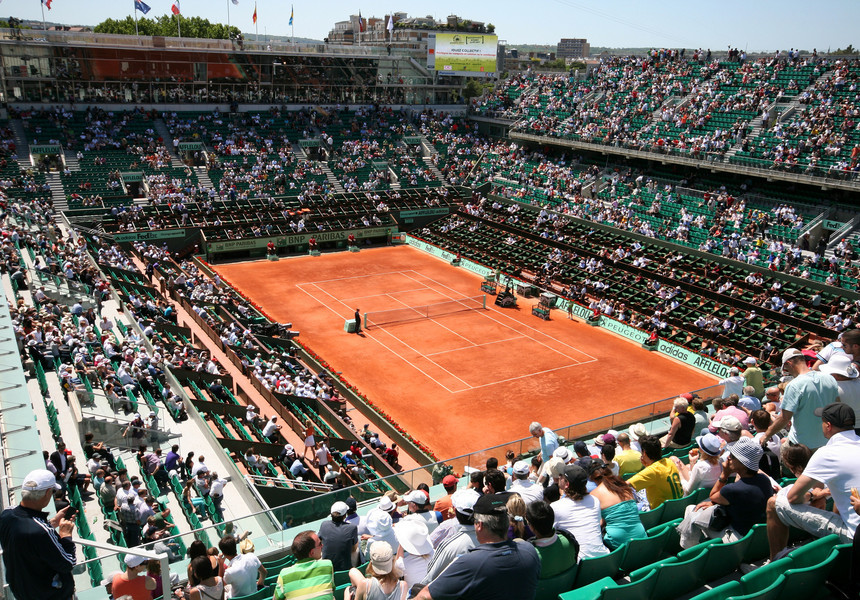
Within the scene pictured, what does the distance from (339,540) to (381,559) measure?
2.38 m

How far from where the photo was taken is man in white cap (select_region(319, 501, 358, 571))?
8.23 m

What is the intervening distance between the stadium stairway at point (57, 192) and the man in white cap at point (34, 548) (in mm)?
42885

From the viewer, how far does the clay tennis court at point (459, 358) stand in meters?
26.9

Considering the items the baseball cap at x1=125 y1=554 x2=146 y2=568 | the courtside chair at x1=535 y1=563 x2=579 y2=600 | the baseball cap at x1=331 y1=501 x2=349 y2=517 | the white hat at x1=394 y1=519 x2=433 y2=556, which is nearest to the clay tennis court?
the baseball cap at x1=331 y1=501 x2=349 y2=517

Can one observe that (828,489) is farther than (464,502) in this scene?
Yes

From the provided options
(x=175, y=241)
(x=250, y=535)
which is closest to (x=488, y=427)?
(x=250, y=535)

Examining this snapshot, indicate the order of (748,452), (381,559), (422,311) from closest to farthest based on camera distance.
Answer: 1. (381,559)
2. (748,452)
3. (422,311)

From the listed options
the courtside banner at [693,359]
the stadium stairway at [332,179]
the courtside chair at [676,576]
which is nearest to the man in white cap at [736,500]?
the courtside chair at [676,576]

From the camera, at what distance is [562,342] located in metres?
35.1

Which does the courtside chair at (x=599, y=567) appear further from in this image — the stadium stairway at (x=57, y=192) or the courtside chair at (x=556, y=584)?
the stadium stairway at (x=57, y=192)

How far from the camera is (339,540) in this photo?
8.25 meters

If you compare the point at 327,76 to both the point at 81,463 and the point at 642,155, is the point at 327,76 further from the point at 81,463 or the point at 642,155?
the point at 81,463

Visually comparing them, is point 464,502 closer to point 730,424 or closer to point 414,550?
point 414,550

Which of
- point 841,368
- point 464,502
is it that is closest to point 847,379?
point 841,368
